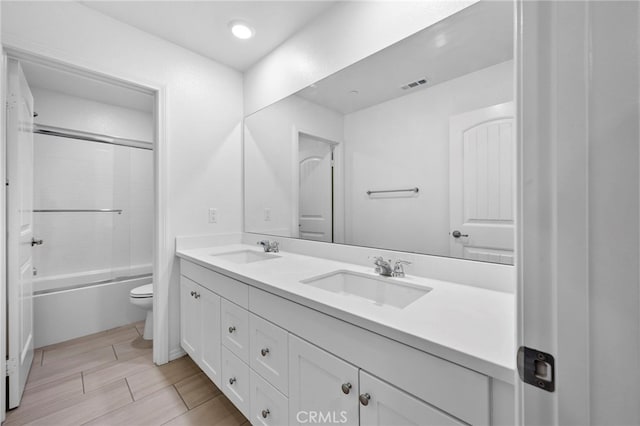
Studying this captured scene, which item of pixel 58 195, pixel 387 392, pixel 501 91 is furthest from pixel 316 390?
pixel 58 195

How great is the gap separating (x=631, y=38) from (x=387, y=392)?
0.87 meters

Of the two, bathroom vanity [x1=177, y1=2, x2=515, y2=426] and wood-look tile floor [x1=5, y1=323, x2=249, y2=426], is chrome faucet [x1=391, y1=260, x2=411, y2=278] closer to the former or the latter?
bathroom vanity [x1=177, y1=2, x2=515, y2=426]

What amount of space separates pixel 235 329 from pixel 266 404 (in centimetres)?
37

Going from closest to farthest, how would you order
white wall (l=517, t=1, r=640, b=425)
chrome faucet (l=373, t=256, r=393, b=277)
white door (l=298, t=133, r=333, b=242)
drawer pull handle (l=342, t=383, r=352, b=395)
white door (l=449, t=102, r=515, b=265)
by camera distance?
white wall (l=517, t=1, r=640, b=425) < drawer pull handle (l=342, t=383, r=352, b=395) < white door (l=449, t=102, r=515, b=265) < chrome faucet (l=373, t=256, r=393, b=277) < white door (l=298, t=133, r=333, b=242)

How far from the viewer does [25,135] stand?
1738 millimetres

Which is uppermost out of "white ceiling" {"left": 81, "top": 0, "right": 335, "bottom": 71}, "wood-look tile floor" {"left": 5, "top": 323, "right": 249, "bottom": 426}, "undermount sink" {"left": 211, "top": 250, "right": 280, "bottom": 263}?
"white ceiling" {"left": 81, "top": 0, "right": 335, "bottom": 71}

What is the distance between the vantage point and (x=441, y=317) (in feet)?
2.73

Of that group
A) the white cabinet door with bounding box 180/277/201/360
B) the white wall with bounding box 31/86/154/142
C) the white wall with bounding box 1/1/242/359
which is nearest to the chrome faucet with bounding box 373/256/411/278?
the white cabinet door with bounding box 180/277/201/360

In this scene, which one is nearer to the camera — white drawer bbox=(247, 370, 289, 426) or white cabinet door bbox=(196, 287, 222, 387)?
white drawer bbox=(247, 370, 289, 426)

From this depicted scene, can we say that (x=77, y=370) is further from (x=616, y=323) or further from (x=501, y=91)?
(x=501, y=91)

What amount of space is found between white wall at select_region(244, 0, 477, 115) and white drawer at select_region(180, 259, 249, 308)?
51.7 inches

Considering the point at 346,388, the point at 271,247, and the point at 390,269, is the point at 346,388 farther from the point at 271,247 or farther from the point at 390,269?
the point at 271,247

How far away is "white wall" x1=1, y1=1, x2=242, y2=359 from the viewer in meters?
1.55

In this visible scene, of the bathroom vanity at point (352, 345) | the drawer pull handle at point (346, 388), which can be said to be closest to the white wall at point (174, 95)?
the bathroom vanity at point (352, 345)
